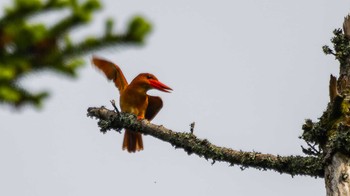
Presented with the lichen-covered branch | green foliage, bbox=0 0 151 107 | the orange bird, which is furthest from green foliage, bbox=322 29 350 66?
green foliage, bbox=0 0 151 107

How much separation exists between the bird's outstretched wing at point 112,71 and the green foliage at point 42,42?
6.91 metres

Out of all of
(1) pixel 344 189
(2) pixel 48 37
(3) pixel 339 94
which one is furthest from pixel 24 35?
(3) pixel 339 94

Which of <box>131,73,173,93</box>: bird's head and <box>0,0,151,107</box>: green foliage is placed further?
<box>131,73,173,93</box>: bird's head

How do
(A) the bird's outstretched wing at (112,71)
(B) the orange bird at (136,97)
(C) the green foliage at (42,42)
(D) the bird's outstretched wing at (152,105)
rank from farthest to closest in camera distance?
(A) the bird's outstretched wing at (112,71) → (D) the bird's outstretched wing at (152,105) → (B) the orange bird at (136,97) → (C) the green foliage at (42,42)

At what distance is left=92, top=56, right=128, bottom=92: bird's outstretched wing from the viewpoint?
831 cm

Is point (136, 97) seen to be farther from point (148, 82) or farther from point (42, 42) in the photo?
point (42, 42)

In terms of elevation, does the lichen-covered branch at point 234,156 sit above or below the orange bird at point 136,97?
below

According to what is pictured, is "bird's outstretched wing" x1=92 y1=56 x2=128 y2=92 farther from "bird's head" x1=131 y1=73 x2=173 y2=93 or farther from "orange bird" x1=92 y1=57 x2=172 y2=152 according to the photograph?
"bird's head" x1=131 y1=73 x2=173 y2=93

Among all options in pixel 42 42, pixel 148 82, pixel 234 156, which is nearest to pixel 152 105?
pixel 148 82

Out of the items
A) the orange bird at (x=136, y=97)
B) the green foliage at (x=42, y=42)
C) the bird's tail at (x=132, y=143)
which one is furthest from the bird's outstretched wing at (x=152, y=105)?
the green foliage at (x=42, y=42)

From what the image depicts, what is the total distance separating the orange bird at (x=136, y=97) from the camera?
7.84 metres

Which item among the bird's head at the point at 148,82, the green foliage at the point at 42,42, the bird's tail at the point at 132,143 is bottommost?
the green foliage at the point at 42,42

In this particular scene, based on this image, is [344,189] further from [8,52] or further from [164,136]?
[8,52]

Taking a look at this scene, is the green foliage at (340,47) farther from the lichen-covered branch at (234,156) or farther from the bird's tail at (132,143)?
the bird's tail at (132,143)
